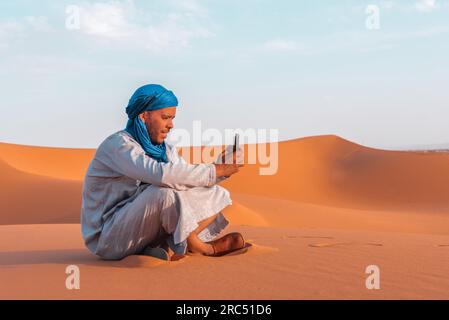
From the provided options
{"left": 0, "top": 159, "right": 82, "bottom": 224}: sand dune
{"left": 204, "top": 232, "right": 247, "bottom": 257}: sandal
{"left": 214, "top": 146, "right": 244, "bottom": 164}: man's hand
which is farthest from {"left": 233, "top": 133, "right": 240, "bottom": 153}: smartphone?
{"left": 0, "top": 159, "right": 82, "bottom": 224}: sand dune

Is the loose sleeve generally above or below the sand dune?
above

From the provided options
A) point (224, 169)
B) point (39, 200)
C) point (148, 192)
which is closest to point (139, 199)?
point (148, 192)

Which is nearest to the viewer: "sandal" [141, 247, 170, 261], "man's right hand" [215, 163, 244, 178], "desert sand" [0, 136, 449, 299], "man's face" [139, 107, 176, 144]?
"desert sand" [0, 136, 449, 299]

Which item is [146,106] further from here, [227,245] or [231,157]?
[227,245]

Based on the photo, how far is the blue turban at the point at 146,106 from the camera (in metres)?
4.72

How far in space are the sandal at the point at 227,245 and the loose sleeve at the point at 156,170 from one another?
762 mm

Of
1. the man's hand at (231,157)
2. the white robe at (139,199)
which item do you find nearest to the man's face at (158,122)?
Answer: the white robe at (139,199)

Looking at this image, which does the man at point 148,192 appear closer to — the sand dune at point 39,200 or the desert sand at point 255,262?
the desert sand at point 255,262

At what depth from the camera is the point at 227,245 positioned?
16.8ft

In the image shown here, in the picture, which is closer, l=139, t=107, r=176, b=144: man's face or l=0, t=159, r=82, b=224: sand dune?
l=139, t=107, r=176, b=144: man's face

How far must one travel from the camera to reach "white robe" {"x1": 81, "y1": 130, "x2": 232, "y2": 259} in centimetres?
438

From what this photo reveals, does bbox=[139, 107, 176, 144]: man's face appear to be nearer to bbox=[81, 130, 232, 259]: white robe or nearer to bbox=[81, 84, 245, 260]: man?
bbox=[81, 84, 245, 260]: man
